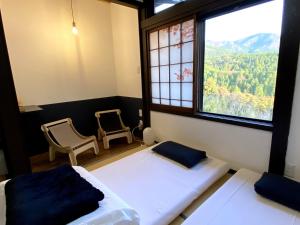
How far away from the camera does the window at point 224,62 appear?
1657 millimetres

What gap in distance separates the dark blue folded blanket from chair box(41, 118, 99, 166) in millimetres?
1192

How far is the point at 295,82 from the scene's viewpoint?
4.79 ft

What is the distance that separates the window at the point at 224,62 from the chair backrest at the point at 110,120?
1095mm

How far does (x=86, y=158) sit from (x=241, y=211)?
2176 mm

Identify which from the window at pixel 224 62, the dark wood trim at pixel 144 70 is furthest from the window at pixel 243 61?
the dark wood trim at pixel 144 70

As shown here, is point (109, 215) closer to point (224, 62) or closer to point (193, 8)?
point (224, 62)

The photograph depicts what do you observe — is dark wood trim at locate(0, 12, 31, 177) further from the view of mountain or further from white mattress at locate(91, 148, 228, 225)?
the view of mountain

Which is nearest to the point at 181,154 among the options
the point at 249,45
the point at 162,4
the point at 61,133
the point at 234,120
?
the point at 234,120

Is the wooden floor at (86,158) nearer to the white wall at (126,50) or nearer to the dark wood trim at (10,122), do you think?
the dark wood trim at (10,122)

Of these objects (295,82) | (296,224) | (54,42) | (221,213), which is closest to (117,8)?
(54,42)

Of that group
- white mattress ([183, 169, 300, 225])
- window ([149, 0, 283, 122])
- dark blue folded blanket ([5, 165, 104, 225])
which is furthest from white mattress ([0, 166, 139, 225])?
window ([149, 0, 283, 122])

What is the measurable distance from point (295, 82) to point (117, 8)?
3.05 meters

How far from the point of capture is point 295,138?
1.54 metres

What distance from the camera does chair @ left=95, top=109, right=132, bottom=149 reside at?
3.07 m
